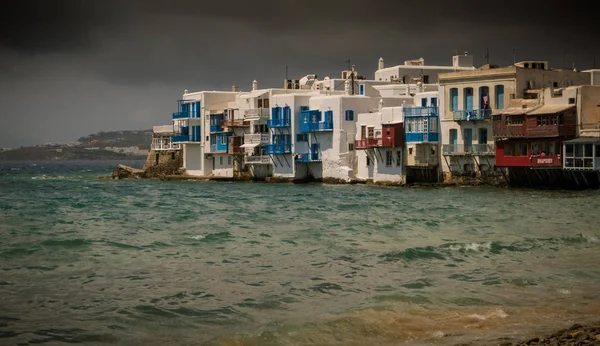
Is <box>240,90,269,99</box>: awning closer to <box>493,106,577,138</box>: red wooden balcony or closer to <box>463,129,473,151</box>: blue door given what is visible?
<box>463,129,473,151</box>: blue door

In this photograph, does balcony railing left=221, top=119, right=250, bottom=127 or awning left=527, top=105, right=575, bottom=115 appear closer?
awning left=527, top=105, right=575, bottom=115

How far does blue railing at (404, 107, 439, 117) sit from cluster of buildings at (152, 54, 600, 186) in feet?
0.24

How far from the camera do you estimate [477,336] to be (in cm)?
1708

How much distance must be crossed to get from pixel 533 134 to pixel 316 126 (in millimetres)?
19798

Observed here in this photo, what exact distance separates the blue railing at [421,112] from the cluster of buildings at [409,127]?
0.24ft

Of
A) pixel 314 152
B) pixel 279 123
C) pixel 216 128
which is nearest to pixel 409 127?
pixel 314 152

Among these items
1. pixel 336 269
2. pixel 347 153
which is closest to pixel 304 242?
pixel 336 269

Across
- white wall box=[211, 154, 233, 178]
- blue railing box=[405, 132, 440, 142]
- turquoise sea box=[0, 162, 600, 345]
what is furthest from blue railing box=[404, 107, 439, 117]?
white wall box=[211, 154, 233, 178]

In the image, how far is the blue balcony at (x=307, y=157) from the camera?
71375 mm

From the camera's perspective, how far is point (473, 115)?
6100 centimetres

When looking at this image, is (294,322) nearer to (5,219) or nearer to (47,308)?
(47,308)

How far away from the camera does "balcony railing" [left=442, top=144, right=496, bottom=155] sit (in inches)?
2366

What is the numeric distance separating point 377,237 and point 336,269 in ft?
26.4

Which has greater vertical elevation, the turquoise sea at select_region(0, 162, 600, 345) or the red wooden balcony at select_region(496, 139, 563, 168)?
the red wooden balcony at select_region(496, 139, 563, 168)
